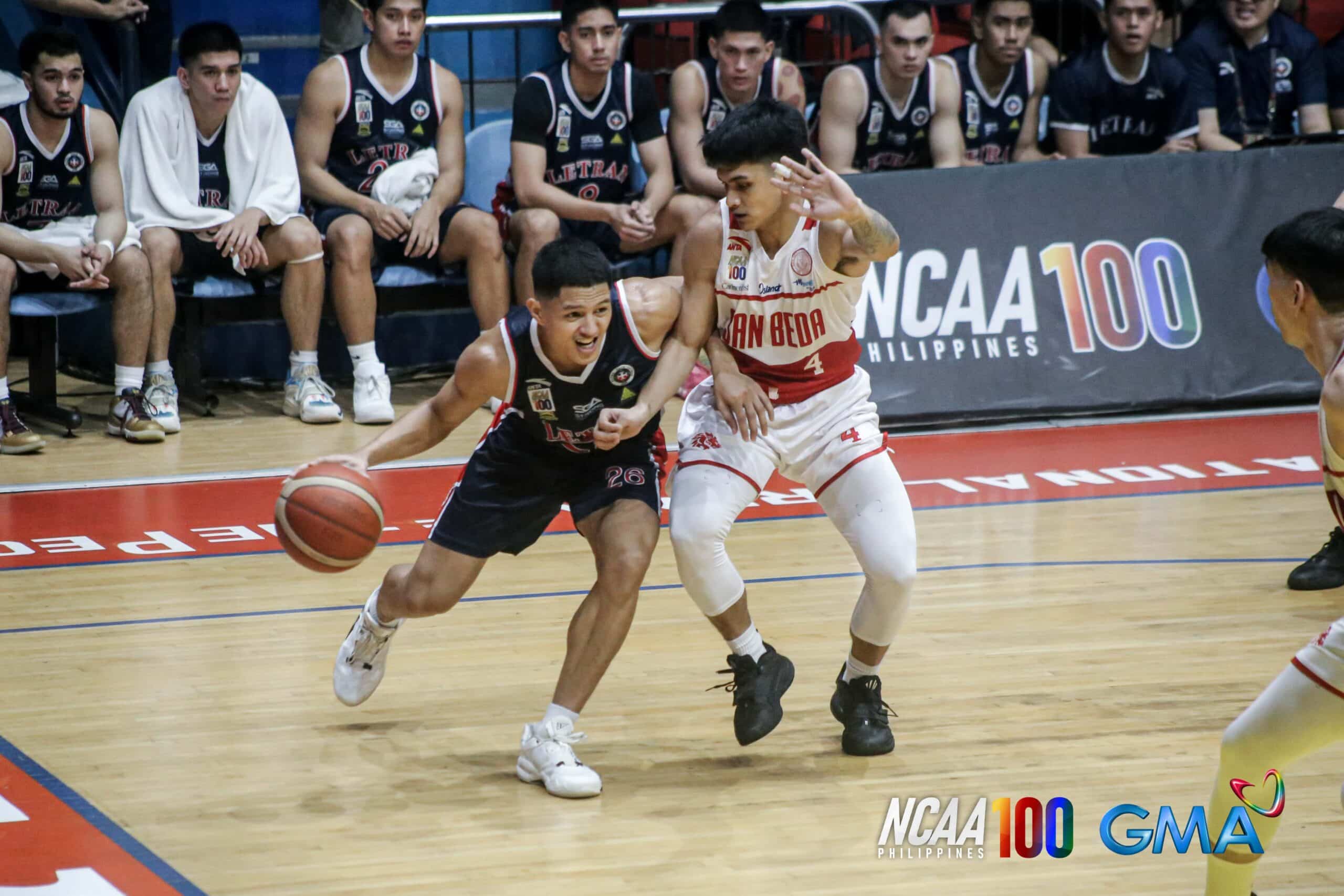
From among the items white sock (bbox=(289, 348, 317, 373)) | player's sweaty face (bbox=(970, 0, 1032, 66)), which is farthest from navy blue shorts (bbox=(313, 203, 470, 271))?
player's sweaty face (bbox=(970, 0, 1032, 66))

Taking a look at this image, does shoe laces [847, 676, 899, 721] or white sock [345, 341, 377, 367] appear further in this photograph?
white sock [345, 341, 377, 367]

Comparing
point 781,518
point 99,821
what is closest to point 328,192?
point 781,518

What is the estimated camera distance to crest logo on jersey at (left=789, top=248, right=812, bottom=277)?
4691 mm

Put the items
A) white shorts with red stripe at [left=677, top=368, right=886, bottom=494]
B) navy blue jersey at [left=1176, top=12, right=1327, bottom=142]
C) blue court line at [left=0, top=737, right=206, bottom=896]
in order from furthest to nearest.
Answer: navy blue jersey at [left=1176, top=12, right=1327, bottom=142], white shorts with red stripe at [left=677, top=368, right=886, bottom=494], blue court line at [left=0, top=737, right=206, bottom=896]

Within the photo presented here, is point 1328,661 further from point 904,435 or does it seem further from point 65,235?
point 65,235

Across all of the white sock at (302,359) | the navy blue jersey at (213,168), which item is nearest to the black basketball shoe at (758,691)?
the white sock at (302,359)

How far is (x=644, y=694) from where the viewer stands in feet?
16.7

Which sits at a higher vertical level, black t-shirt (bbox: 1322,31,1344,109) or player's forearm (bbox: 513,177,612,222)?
black t-shirt (bbox: 1322,31,1344,109)

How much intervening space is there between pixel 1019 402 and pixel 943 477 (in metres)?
1.17

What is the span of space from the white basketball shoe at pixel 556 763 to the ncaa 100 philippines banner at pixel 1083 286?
441cm

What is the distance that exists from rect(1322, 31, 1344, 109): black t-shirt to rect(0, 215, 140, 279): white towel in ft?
21.8

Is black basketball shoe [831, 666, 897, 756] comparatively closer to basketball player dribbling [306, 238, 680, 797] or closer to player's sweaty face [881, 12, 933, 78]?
basketball player dribbling [306, 238, 680, 797]

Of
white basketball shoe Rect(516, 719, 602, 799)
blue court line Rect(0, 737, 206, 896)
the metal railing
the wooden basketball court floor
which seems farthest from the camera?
the metal railing

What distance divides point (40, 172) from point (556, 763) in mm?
5597
